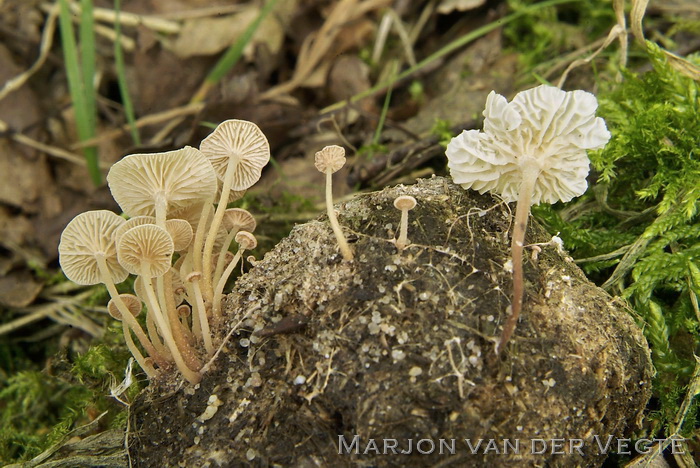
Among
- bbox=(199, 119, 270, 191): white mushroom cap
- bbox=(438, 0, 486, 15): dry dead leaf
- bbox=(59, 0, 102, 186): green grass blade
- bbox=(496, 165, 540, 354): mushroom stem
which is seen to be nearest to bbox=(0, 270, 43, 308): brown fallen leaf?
bbox=(59, 0, 102, 186): green grass blade

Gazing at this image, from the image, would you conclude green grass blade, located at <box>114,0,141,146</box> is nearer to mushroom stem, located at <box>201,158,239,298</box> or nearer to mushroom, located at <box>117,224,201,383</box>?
mushroom stem, located at <box>201,158,239,298</box>

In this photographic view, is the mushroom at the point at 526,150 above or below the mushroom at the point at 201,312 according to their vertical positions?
above

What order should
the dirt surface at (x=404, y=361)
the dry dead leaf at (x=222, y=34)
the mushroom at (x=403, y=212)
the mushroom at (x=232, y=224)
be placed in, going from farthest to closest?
the dry dead leaf at (x=222, y=34) < the mushroom at (x=232, y=224) < the mushroom at (x=403, y=212) < the dirt surface at (x=404, y=361)

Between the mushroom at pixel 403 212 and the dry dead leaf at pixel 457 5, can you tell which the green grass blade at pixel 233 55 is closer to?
the dry dead leaf at pixel 457 5

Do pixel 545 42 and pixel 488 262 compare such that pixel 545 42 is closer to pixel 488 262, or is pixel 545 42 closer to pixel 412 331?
pixel 488 262

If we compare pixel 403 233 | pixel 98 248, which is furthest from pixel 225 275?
pixel 403 233

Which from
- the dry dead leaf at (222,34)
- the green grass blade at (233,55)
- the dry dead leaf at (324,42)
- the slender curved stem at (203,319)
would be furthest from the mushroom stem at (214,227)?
the dry dead leaf at (222,34)

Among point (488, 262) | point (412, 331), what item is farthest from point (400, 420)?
point (488, 262)
